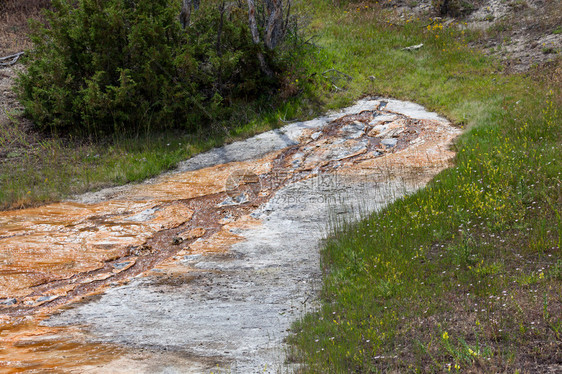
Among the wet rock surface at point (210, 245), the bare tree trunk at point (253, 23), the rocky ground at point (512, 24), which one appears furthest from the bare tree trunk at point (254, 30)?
the rocky ground at point (512, 24)

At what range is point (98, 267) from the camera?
23.2ft

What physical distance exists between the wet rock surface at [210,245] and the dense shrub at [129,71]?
7.03 feet

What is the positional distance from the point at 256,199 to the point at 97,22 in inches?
268

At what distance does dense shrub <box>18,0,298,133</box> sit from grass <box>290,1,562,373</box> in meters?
6.30

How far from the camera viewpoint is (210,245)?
302 inches

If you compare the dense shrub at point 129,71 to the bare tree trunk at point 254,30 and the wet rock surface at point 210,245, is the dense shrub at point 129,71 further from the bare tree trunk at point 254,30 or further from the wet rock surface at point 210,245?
the wet rock surface at point 210,245

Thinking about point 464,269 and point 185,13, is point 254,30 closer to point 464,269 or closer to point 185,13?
point 185,13

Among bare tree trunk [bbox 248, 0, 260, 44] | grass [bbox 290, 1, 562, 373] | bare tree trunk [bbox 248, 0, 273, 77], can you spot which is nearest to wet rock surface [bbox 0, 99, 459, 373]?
grass [bbox 290, 1, 562, 373]

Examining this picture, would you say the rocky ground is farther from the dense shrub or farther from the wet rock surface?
the dense shrub

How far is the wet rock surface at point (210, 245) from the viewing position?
515 cm

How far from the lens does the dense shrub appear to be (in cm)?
1246

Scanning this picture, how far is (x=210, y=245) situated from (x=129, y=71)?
21.6ft

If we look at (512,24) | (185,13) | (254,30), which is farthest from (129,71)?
(512,24)

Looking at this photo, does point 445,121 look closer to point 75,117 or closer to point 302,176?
point 302,176
